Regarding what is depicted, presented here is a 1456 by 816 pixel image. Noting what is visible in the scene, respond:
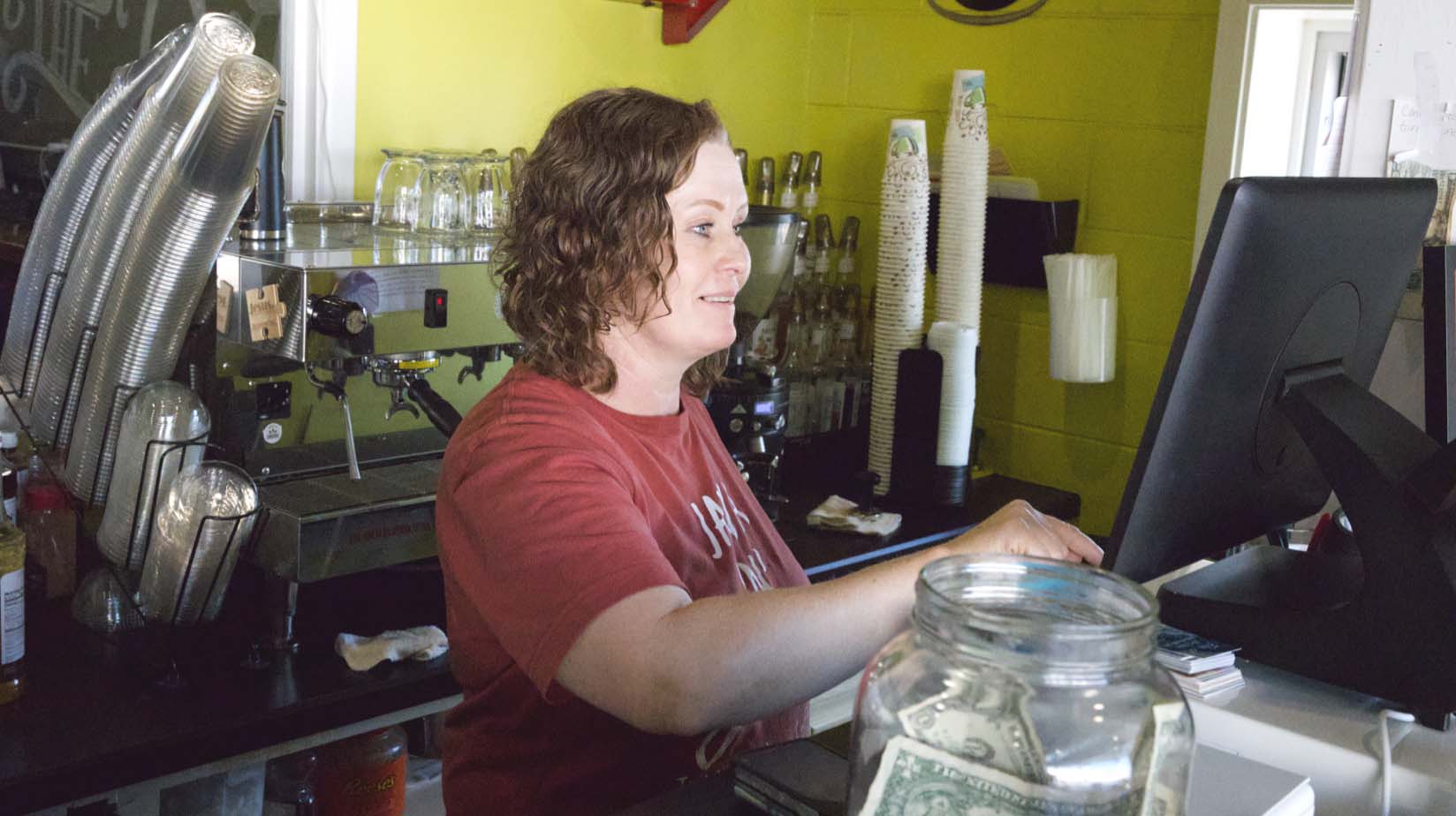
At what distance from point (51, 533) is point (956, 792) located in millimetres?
1648

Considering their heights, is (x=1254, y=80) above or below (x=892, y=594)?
above

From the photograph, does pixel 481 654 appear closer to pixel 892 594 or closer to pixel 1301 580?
pixel 892 594

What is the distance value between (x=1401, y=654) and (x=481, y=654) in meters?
0.85

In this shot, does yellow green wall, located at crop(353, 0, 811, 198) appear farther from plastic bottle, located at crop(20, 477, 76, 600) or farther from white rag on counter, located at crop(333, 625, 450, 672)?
white rag on counter, located at crop(333, 625, 450, 672)

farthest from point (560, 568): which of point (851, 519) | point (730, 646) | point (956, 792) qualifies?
point (851, 519)

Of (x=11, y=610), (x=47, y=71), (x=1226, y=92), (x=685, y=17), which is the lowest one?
(x=11, y=610)

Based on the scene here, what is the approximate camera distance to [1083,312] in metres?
2.89

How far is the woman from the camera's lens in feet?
3.59

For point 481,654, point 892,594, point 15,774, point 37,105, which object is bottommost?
point 15,774

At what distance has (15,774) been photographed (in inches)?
58.9

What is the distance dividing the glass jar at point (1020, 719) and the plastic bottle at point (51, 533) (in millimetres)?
1571

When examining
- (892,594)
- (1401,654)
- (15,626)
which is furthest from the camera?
(15,626)

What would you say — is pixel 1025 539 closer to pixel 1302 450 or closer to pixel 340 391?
pixel 1302 450

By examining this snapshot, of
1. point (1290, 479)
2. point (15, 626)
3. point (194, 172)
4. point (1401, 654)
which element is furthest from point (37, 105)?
point (1401, 654)
